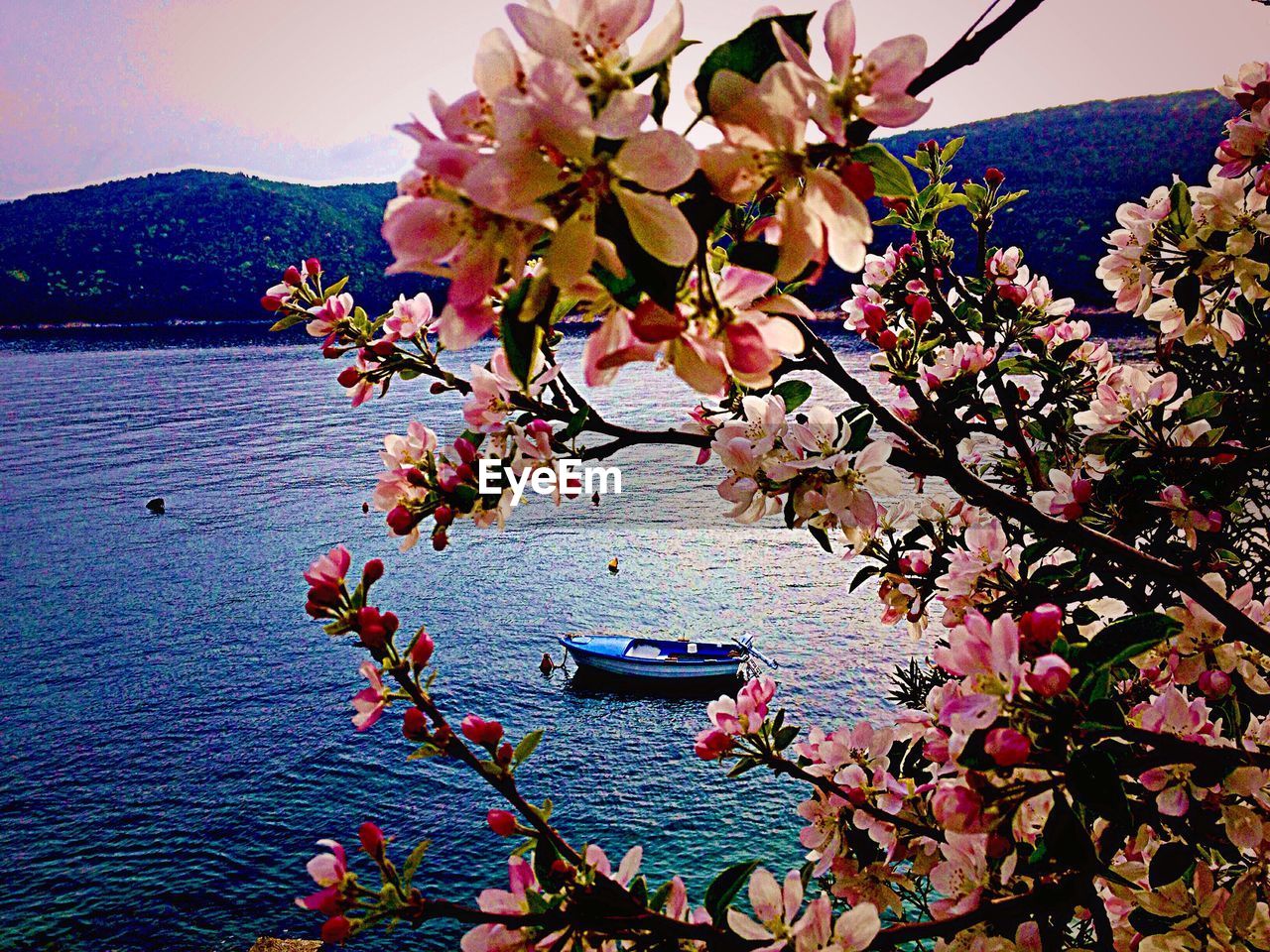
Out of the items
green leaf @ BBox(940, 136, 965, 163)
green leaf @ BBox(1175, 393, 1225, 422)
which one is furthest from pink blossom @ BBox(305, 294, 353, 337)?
green leaf @ BBox(940, 136, 965, 163)

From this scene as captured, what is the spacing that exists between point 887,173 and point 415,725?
3.18ft

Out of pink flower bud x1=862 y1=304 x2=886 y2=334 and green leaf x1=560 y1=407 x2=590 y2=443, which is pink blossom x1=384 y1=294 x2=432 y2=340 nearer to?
green leaf x1=560 y1=407 x2=590 y2=443

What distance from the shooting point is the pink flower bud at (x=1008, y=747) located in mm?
848

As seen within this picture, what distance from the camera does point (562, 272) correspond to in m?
0.49

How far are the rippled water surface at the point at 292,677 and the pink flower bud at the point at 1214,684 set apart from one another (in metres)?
12.3

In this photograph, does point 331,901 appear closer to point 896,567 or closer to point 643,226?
point 643,226

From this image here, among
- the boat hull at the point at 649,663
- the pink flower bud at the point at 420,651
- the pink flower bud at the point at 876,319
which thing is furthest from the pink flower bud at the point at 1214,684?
the boat hull at the point at 649,663

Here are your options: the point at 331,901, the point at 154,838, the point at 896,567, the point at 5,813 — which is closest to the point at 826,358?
the point at 331,901

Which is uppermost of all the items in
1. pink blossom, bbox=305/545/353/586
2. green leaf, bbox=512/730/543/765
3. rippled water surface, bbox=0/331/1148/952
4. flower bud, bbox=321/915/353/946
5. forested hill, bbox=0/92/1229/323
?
forested hill, bbox=0/92/1229/323

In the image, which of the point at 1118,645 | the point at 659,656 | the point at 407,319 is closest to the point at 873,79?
the point at 1118,645

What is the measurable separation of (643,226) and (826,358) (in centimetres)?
89

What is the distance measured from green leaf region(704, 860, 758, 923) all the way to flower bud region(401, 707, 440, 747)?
18.1 inches

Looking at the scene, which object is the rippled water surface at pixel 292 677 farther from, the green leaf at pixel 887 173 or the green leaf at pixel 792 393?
the green leaf at pixel 887 173

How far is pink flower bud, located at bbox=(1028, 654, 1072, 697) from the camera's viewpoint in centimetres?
86
